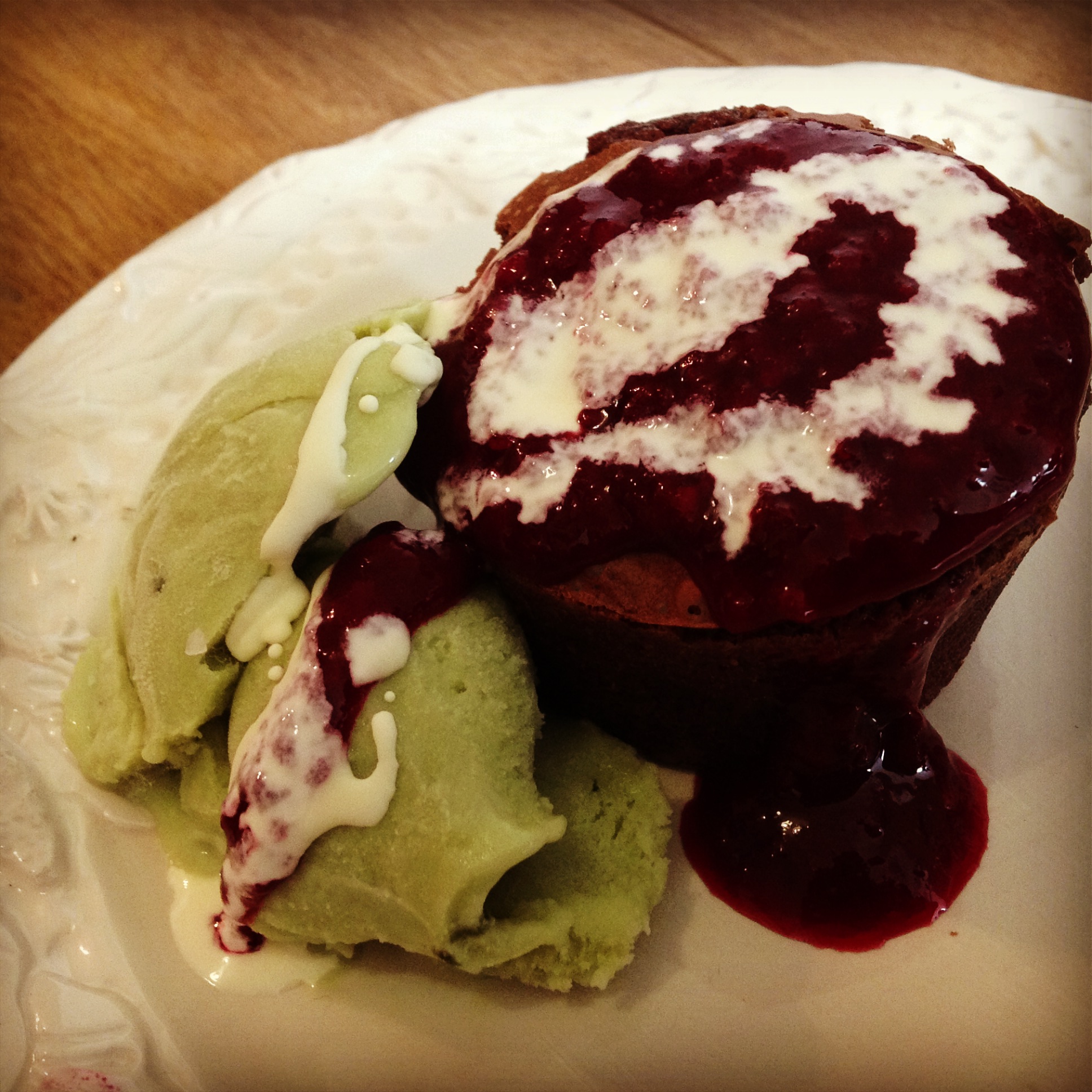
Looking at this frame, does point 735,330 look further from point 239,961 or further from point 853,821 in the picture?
point 239,961

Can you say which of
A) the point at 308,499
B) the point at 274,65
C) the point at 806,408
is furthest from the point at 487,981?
the point at 274,65

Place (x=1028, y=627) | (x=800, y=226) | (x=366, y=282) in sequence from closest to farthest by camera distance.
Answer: (x=800, y=226), (x=1028, y=627), (x=366, y=282)

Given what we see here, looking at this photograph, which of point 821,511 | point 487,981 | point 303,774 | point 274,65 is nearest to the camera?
point 821,511

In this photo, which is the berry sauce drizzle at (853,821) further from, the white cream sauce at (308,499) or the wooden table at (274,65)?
the wooden table at (274,65)

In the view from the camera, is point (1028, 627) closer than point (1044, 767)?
No

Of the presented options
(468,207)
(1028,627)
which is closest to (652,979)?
(1028,627)

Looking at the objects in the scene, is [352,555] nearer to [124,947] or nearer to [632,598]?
[632,598]

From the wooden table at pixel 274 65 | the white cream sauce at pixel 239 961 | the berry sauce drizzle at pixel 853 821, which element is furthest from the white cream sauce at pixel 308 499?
the wooden table at pixel 274 65
